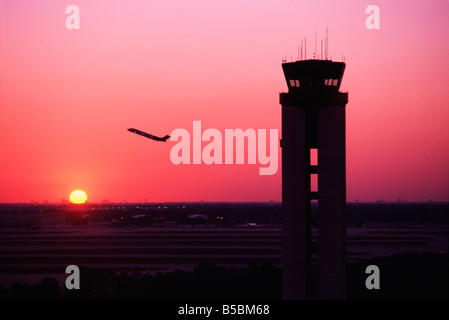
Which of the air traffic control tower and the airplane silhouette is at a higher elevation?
the airplane silhouette

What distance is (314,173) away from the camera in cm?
5134

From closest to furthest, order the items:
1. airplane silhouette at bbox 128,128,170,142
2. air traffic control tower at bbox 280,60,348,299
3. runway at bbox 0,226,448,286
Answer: air traffic control tower at bbox 280,60,348,299
runway at bbox 0,226,448,286
airplane silhouette at bbox 128,128,170,142

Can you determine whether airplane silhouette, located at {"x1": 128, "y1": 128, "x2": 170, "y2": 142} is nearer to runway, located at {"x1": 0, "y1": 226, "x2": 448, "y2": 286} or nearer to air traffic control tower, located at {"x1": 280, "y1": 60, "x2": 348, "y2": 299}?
runway, located at {"x1": 0, "y1": 226, "x2": 448, "y2": 286}

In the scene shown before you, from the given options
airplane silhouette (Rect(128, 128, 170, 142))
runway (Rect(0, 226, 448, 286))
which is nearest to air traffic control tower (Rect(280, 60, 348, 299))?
runway (Rect(0, 226, 448, 286))

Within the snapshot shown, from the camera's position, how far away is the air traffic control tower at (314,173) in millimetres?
50312

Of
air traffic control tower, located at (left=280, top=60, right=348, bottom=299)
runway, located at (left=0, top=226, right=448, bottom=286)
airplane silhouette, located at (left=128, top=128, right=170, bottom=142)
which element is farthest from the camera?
airplane silhouette, located at (left=128, top=128, right=170, bottom=142)

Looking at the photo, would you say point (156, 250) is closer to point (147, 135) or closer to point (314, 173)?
point (147, 135)

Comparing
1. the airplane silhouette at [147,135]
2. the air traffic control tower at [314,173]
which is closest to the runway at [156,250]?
the airplane silhouette at [147,135]

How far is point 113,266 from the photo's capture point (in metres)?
102

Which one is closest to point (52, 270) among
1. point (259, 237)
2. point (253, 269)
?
point (253, 269)

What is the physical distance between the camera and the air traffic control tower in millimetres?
50312

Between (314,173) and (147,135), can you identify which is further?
(147,135)

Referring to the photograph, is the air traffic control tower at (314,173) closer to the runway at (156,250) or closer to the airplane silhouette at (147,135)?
the runway at (156,250)

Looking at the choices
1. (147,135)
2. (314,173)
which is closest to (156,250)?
(147,135)
